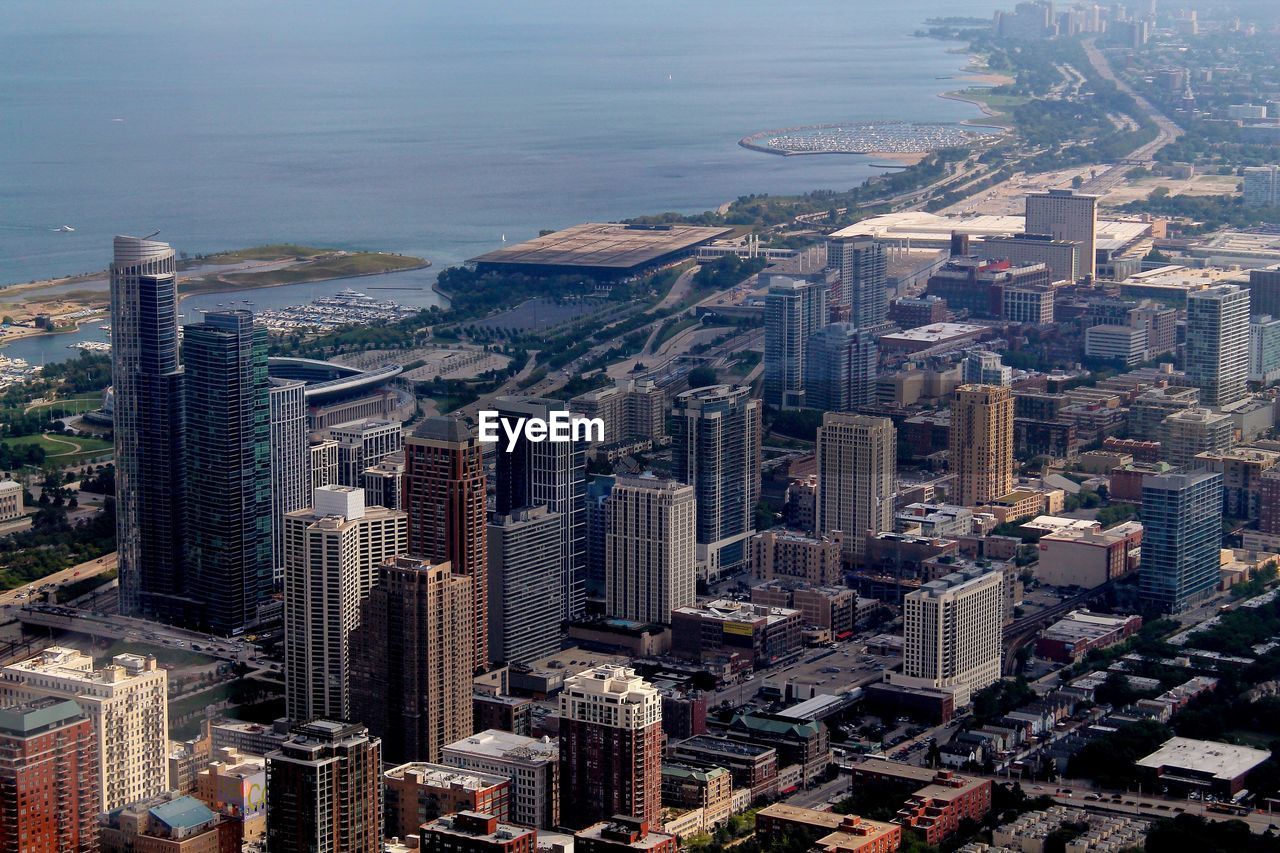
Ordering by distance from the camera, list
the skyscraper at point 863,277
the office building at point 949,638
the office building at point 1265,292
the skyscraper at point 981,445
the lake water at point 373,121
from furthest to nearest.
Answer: the lake water at point 373,121 < the skyscraper at point 863,277 < the office building at point 1265,292 < the skyscraper at point 981,445 < the office building at point 949,638

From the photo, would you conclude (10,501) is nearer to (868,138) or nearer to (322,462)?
(322,462)

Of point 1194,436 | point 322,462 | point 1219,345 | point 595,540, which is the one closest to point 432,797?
point 595,540

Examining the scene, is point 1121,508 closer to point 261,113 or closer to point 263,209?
point 263,209

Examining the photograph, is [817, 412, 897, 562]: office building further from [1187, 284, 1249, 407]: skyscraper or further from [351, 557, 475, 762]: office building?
[351, 557, 475, 762]: office building

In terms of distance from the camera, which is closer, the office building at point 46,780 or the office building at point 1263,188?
the office building at point 46,780

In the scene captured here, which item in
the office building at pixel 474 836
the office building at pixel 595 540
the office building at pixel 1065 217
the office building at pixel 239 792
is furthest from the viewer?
the office building at pixel 1065 217

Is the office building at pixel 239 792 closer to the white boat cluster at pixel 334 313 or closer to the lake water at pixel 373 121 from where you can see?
the lake water at pixel 373 121

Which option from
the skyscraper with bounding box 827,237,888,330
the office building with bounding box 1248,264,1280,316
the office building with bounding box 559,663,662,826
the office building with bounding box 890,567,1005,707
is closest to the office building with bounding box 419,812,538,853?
the office building with bounding box 559,663,662,826


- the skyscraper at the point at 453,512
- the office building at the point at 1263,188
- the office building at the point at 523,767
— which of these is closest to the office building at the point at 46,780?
the office building at the point at 523,767
